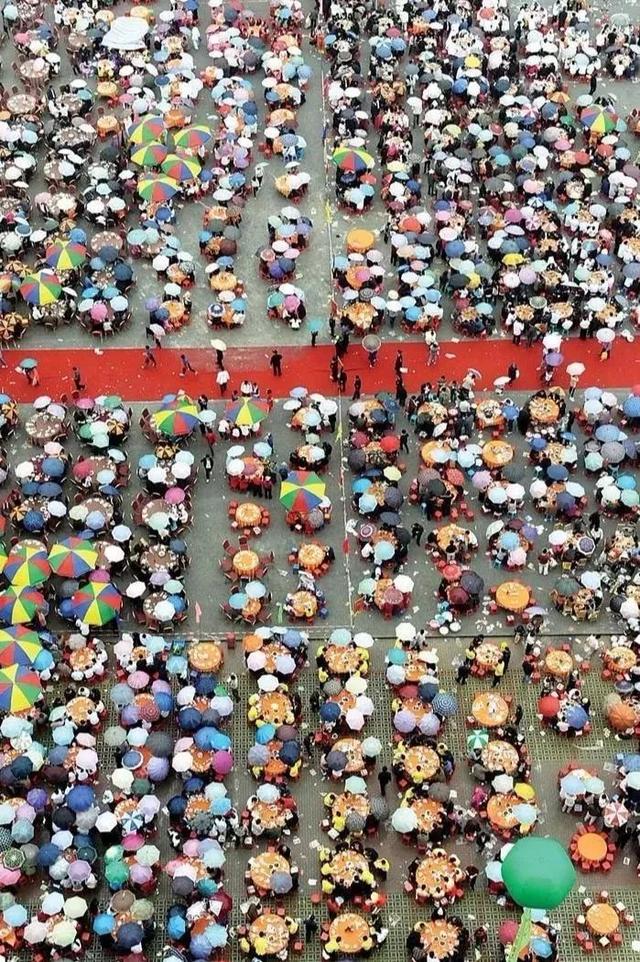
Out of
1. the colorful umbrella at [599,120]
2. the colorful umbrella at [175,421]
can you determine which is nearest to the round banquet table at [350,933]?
the colorful umbrella at [175,421]

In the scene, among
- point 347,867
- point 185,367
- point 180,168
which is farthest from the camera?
point 180,168

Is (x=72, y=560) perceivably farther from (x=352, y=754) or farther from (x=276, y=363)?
(x=276, y=363)

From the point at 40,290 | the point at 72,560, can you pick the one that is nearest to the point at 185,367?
the point at 40,290

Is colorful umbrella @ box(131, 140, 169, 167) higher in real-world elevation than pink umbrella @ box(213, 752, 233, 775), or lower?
higher

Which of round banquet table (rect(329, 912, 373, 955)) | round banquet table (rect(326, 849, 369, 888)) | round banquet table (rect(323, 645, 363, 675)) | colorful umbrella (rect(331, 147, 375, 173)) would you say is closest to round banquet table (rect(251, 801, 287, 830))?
round banquet table (rect(326, 849, 369, 888))

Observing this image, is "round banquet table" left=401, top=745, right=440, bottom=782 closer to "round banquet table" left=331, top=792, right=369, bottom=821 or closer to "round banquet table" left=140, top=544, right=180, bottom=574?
"round banquet table" left=331, top=792, right=369, bottom=821
